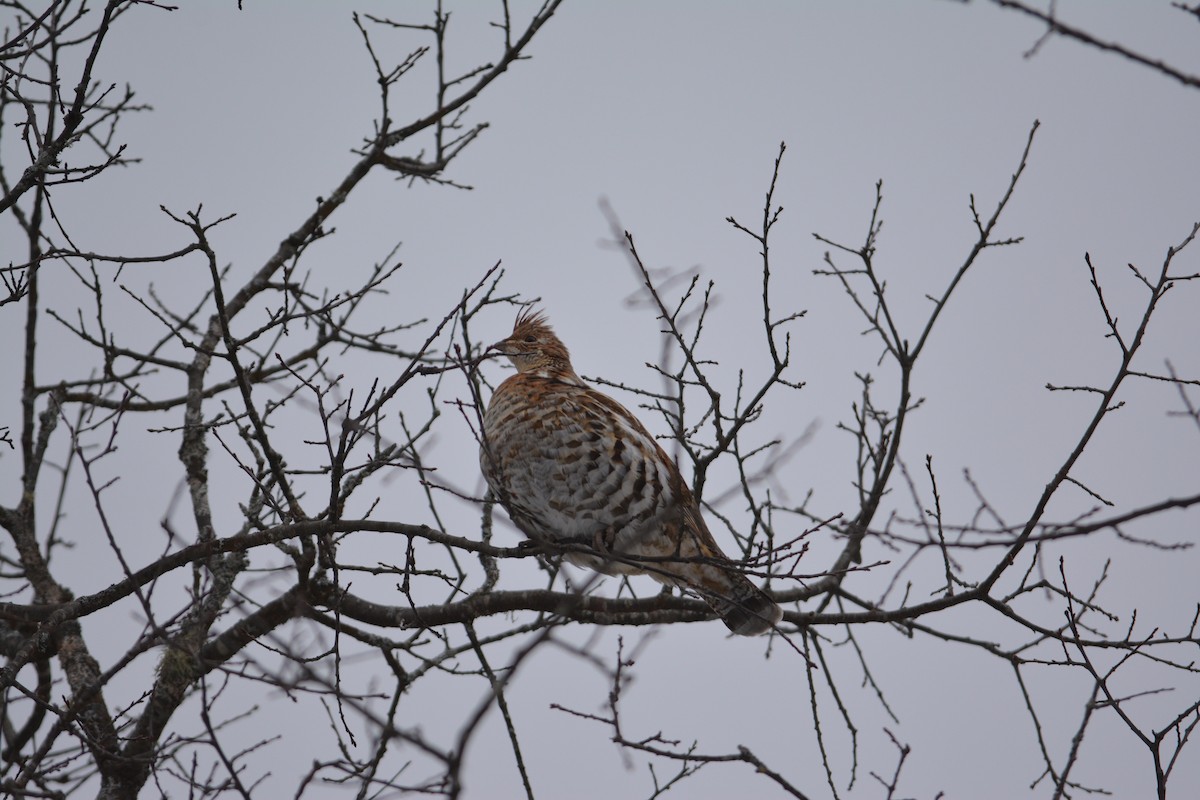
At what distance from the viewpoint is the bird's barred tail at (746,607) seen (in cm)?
550

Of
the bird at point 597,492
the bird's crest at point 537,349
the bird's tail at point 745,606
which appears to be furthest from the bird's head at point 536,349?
the bird's tail at point 745,606

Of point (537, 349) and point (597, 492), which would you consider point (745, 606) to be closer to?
point (597, 492)

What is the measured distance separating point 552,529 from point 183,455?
7.21ft

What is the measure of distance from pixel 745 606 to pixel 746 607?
0.11 m

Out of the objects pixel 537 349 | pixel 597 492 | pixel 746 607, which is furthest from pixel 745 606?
pixel 537 349

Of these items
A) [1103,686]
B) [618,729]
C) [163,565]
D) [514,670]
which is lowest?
[514,670]

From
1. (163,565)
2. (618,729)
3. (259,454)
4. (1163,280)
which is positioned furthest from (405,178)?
(1163,280)

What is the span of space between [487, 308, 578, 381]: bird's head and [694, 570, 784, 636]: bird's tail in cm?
187

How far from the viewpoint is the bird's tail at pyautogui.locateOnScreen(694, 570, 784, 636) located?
5.50 m

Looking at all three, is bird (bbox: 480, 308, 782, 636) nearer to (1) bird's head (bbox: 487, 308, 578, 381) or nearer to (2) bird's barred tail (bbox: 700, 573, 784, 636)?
(2) bird's barred tail (bbox: 700, 573, 784, 636)

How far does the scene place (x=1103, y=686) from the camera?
4105 mm

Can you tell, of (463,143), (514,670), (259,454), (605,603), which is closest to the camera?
(514,670)

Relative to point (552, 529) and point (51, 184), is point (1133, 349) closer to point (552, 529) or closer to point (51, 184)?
point (552, 529)

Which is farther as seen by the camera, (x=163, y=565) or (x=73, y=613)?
(x=73, y=613)
